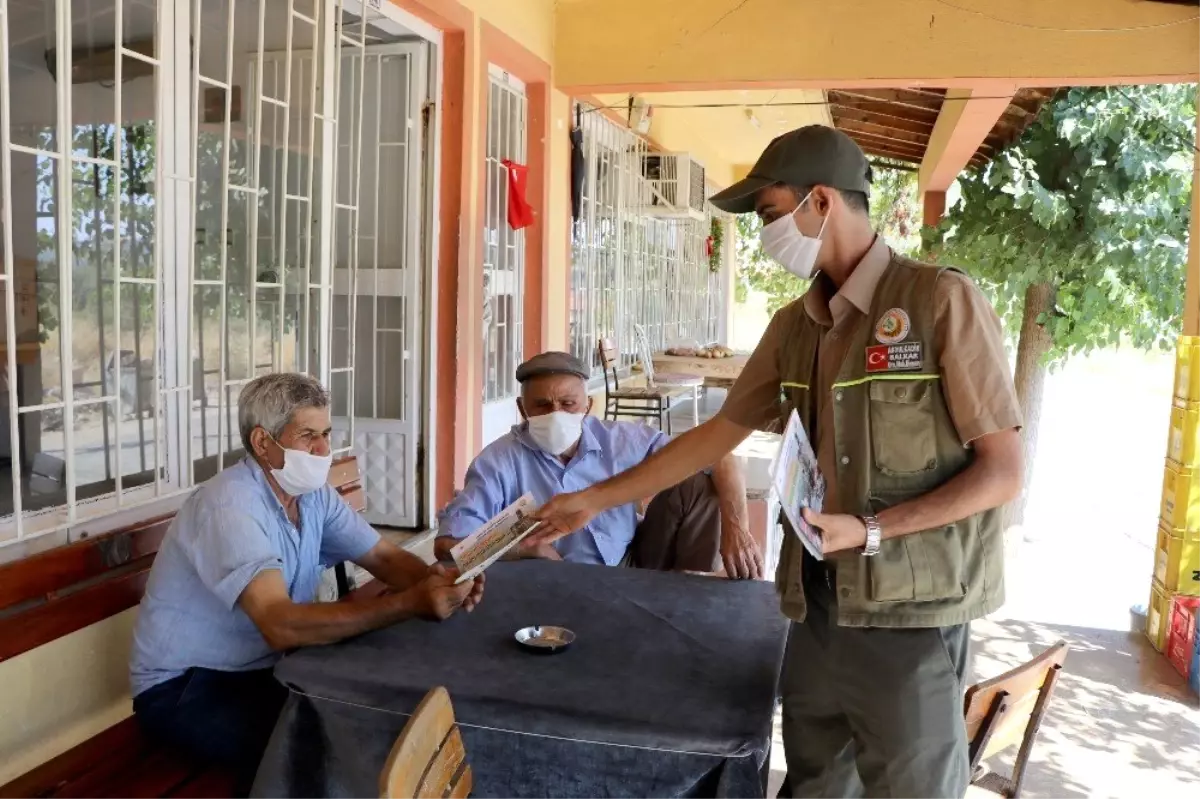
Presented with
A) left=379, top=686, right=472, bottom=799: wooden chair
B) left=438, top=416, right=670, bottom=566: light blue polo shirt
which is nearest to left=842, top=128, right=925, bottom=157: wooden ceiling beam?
left=438, top=416, right=670, bottom=566: light blue polo shirt

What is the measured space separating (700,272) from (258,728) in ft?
35.8

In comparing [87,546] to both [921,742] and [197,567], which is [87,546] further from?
[921,742]

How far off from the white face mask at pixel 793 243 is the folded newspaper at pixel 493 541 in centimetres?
76

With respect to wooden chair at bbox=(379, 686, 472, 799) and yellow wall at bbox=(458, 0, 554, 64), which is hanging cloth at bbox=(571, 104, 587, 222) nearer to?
yellow wall at bbox=(458, 0, 554, 64)

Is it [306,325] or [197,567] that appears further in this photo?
[306,325]

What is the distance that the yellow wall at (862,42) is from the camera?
194 inches

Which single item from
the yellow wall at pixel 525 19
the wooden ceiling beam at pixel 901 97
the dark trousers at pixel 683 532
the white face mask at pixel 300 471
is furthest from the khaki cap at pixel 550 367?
the wooden ceiling beam at pixel 901 97

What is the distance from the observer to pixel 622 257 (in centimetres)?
876

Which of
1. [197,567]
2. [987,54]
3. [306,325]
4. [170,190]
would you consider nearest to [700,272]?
[987,54]

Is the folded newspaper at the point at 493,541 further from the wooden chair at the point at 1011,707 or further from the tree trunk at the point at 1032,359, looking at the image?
the tree trunk at the point at 1032,359

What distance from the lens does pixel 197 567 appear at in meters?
2.04

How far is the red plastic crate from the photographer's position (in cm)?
400

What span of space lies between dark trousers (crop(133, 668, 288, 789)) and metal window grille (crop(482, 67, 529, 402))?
343 centimetres

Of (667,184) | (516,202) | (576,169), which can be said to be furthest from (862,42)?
(667,184)
